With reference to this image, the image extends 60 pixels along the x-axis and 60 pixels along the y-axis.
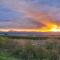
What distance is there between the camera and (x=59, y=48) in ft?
50.8

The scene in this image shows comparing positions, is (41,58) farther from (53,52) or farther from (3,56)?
(3,56)

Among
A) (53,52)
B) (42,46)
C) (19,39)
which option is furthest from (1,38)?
(53,52)

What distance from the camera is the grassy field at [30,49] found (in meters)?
14.2

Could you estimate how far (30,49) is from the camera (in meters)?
14.9

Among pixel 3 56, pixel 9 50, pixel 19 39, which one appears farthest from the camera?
pixel 19 39

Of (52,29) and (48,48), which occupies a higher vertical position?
(52,29)

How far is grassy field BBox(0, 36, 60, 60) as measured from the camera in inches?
560

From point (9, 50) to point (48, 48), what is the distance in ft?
7.85

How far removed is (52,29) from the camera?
17719 mm

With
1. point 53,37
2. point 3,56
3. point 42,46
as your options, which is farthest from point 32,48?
point 53,37

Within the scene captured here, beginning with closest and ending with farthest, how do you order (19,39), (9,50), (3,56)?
(3,56) < (9,50) < (19,39)

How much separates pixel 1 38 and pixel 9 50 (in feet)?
9.25

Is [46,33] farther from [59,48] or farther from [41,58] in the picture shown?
[41,58]

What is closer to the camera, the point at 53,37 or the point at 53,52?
the point at 53,52
